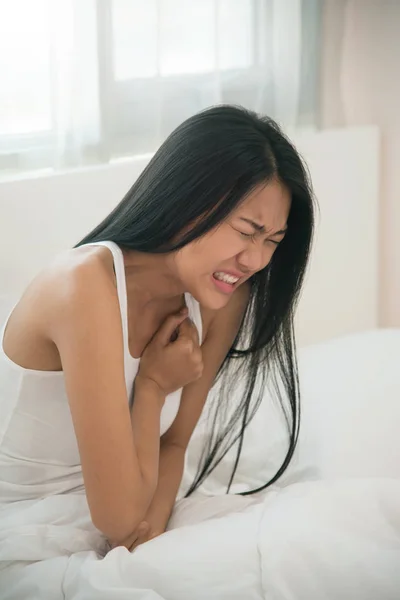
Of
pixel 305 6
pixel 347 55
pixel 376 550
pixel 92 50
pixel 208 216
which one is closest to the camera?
Answer: pixel 376 550

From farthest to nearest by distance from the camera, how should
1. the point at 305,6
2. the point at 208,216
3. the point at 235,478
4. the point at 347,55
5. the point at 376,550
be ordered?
1. the point at 347,55
2. the point at 305,6
3. the point at 235,478
4. the point at 208,216
5. the point at 376,550

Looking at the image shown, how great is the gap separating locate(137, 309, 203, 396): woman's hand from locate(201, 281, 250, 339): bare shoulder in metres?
0.11

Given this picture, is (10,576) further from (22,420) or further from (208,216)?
(208,216)

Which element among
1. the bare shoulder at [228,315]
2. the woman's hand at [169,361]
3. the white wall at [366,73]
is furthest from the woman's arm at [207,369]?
the white wall at [366,73]

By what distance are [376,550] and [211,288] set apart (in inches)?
16.4

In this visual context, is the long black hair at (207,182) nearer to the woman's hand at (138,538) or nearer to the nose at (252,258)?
the nose at (252,258)

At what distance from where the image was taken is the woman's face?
109cm

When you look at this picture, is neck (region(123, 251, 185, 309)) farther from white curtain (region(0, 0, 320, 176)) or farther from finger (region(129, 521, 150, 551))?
white curtain (region(0, 0, 320, 176))

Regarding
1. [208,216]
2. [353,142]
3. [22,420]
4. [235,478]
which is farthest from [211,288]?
[353,142]

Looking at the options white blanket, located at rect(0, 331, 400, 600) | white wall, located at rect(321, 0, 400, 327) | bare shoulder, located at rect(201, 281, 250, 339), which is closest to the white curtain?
white wall, located at rect(321, 0, 400, 327)

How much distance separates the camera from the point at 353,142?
220 centimetres

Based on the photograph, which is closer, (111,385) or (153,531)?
(111,385)

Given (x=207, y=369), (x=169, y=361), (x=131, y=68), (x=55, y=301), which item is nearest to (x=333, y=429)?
(x=207, y=369)

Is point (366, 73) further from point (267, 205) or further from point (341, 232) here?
point (267, 205)
